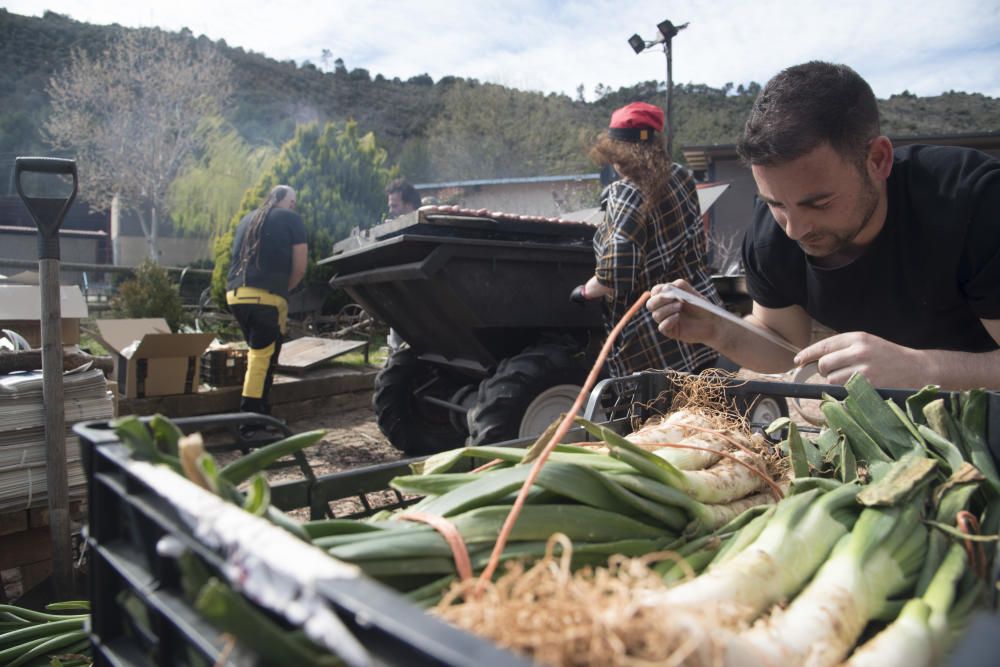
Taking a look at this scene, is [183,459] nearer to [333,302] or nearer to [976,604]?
[976,604]

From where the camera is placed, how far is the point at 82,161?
1575 inches

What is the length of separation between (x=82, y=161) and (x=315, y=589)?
47197mm

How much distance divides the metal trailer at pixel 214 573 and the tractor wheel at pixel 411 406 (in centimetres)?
424

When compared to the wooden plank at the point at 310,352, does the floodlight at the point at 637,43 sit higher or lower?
higher

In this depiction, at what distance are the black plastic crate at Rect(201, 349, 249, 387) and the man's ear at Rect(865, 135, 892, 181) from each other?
6581mm

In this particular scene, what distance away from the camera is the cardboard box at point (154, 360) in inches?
248

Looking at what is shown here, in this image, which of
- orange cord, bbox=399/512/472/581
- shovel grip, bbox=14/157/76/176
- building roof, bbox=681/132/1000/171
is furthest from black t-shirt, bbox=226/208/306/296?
building roof, bbox=681/132/1000/171

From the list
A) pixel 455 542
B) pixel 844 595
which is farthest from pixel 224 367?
pixel 844 595

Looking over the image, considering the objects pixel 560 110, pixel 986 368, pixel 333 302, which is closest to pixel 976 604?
pixel 986 368

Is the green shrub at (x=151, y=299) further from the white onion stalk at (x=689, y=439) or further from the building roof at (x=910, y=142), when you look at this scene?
the white onion stalk at (x=689, y=439)

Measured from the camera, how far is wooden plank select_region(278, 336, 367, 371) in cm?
816

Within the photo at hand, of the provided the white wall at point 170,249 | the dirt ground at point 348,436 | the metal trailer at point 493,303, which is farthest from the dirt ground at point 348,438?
the white wall at point 170,249

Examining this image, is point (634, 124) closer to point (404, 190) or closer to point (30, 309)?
point (30, 309)

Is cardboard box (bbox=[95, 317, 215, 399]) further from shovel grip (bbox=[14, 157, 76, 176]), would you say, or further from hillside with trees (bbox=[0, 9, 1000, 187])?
hillside with trees (bbox=[0, 9, 1000, 187])
